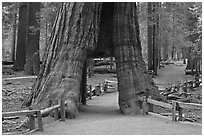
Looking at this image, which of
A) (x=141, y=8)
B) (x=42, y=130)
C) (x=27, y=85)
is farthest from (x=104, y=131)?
(x=141, y=8)

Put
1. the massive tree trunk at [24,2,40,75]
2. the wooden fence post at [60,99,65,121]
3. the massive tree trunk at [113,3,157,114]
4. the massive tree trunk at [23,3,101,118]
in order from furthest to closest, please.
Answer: the massive tree trunk at [24,2,40,75] < the massive tree trunk at [113,3,157,114] < the massive tree trunk at [23,3,101,118] < the wooden fence post at [60,99,65,121]

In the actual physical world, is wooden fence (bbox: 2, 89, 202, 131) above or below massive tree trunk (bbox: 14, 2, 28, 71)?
below

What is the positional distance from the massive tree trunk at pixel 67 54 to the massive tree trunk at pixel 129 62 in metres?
1.02

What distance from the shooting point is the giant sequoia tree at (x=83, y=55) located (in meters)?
12.7

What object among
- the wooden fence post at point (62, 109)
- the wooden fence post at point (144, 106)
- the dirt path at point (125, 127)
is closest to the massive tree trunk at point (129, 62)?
the wooden fence post at point (144, 106)

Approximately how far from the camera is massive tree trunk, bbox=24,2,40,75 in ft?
79.2

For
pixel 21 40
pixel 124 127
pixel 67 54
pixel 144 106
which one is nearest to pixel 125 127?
pixel 124 127

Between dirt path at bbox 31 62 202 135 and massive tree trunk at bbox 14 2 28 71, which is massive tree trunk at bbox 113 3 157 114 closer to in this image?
dirt path at bbox 31 62 202 135

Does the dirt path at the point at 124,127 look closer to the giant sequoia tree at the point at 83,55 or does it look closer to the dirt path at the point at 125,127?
the dirt path at the point at 125,127

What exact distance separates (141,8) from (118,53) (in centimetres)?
2187

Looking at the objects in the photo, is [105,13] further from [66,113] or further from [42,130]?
[42,130]

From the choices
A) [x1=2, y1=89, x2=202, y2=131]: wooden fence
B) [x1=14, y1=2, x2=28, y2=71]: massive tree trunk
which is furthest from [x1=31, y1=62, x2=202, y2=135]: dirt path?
[x1=14, y1=2, x2=28, y2=71]: massive tree trunk

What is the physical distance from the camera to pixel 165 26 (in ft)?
117

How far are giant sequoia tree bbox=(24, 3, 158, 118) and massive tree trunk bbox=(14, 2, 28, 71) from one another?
14.3 m
